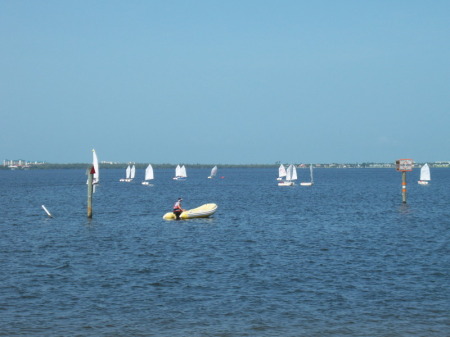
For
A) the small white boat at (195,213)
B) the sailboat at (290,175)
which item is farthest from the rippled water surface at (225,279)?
the sailboat at (290,175)

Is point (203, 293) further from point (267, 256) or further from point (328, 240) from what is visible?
Result: point (328, 240)

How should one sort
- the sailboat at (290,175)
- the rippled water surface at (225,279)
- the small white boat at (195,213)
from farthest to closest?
the sailboat at (290,175) → the small white boat at (195,213) → the rippled water surface at (225,279)

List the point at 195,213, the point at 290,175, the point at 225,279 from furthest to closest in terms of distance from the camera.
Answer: the point at 290,175
the point at 195,213
the point at 225,279

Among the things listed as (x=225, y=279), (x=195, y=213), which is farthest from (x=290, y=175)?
(x=225, y=279)

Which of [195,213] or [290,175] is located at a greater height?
[290,175]

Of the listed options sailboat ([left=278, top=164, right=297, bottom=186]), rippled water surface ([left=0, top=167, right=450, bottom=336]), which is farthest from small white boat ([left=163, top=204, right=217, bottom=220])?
sailboat ([left=278, top=164, right=297, bottom=186])

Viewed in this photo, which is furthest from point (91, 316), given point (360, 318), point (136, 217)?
point (136, 217)

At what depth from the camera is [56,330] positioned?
19281mm

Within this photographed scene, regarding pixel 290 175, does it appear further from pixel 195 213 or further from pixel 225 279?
pixel 225 279

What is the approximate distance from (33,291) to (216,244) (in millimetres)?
16977

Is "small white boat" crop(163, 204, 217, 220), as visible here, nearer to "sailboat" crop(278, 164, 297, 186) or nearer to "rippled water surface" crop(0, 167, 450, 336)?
"rippled water surface" crop(0, 167, 450, 336)

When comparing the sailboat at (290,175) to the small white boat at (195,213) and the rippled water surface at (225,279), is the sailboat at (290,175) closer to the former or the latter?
the small white boat at (195,213)

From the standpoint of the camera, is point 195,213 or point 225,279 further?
point 195,213

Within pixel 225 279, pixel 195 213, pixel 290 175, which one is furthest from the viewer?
pixel 290 175
